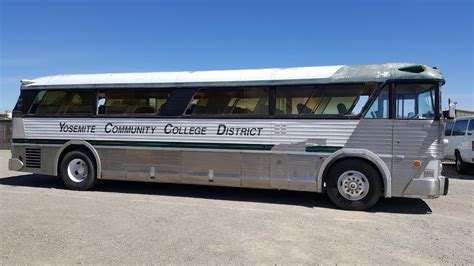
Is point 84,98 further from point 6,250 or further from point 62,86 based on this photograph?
point 6,250

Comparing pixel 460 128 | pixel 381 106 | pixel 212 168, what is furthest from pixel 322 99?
pixel 460 128

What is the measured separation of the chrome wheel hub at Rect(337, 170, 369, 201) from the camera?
786cm

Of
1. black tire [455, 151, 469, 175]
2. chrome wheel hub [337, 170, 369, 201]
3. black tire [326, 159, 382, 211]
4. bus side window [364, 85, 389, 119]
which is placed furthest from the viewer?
black tire [455, 151, 469, 175]

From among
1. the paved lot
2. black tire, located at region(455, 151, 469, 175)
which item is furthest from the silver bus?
black tire, located at region(455, 151, 469, 175)

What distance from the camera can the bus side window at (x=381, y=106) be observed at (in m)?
7.65

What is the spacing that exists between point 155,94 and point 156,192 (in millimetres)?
2238

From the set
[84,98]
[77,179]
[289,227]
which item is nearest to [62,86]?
[84,98]

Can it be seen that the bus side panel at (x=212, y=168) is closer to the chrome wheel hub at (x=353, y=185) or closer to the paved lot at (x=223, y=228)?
the paved lot at (x=223, y=228)

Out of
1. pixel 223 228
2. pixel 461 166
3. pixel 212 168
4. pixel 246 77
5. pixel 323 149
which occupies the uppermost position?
pixel 246 77

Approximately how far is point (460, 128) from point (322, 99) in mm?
7797

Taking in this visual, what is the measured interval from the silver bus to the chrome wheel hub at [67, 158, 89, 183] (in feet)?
0.08

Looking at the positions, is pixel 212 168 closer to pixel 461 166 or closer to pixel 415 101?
pixel 415 101

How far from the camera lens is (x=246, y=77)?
338 inches

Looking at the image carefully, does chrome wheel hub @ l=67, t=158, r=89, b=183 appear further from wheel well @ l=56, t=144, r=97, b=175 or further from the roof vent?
the roof vent
